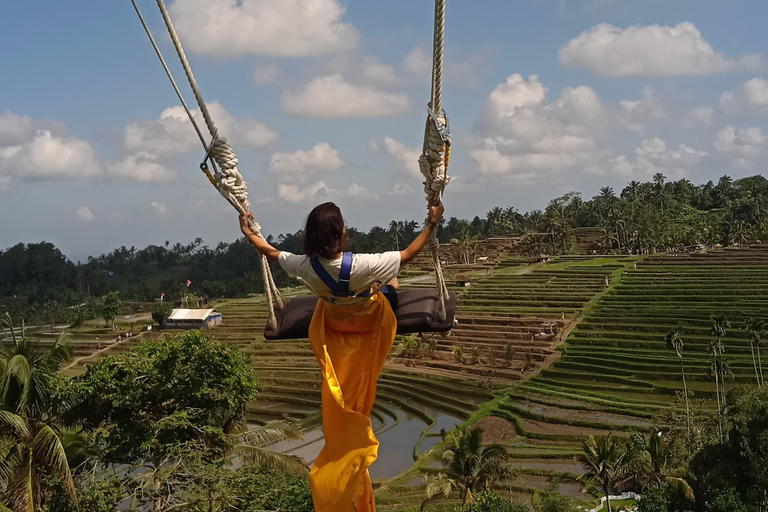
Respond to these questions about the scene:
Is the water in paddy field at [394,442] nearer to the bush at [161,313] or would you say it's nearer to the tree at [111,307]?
the bush at [161,313]

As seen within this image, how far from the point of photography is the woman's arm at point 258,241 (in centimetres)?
300

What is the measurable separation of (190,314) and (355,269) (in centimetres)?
4286

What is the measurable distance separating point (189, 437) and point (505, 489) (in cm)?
1036

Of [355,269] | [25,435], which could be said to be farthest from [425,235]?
[25,435]

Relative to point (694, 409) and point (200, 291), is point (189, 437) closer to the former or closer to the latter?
point (694, 409)

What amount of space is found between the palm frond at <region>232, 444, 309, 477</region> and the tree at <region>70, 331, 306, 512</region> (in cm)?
2

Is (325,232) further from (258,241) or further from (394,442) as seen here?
(394,442)

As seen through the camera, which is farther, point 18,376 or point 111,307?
point 111,307

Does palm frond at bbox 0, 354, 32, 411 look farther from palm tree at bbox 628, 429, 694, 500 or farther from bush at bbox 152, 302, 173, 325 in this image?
bush at bbox 152, 302, 173, 325

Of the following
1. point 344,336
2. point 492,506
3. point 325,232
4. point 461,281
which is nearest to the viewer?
point 325,232

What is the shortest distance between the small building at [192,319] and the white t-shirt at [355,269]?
40986mm

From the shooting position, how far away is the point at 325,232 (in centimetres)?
272

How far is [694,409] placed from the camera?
21594mm

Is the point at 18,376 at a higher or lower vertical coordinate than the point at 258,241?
lower
